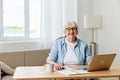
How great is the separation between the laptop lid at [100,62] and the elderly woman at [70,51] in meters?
0.54

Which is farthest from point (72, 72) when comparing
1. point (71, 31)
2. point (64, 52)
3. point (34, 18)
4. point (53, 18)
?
point (34, 18)

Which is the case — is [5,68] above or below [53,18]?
below

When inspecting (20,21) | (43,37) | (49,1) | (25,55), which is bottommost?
(25,55)

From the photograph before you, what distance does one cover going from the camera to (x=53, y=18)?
200 inches

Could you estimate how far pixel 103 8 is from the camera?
5.18 meters

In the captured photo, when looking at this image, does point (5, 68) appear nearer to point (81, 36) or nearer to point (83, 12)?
point (81, 36)

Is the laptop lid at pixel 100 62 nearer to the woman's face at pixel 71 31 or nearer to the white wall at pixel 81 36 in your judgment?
the woman's face at pixel 71 31

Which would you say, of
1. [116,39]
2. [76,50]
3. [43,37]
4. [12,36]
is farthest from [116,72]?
[12,36]

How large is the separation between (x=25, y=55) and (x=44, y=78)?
2156 millimetres

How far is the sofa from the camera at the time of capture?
4371 mm

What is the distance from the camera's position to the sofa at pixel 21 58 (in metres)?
4.37

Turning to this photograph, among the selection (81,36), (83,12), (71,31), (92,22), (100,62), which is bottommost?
(100,62)

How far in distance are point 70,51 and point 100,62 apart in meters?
0.71

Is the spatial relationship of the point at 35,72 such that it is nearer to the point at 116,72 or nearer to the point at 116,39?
the point at 116,72
